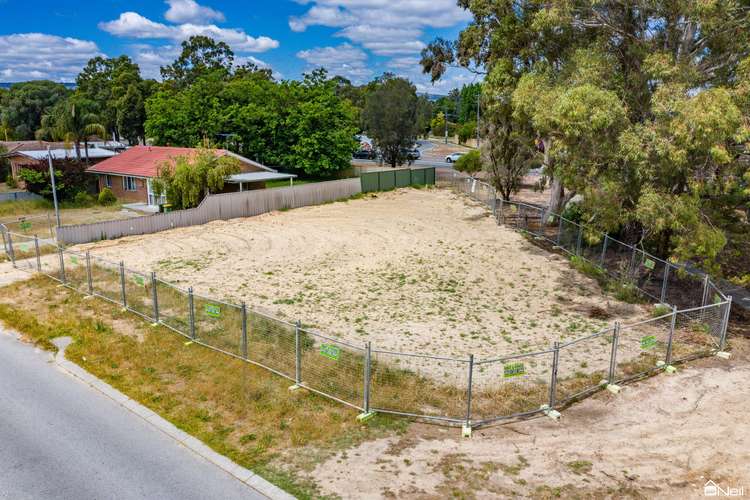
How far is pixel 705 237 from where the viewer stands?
16.6 m

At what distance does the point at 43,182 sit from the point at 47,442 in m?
33.0

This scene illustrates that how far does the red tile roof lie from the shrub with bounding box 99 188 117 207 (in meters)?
1.56

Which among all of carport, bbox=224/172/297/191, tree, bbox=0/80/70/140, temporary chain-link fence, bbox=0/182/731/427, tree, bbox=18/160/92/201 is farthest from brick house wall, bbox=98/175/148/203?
tree, bbox=0/80/70/140

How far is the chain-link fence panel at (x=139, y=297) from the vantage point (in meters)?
17.1

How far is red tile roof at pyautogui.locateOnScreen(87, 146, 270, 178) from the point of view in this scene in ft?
131

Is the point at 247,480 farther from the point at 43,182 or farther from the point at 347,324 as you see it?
the point at 43,182

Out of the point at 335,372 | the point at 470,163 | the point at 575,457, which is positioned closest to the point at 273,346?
the point at 335,372

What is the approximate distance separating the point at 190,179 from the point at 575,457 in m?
28.1

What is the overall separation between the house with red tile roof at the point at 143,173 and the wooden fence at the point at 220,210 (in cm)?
330

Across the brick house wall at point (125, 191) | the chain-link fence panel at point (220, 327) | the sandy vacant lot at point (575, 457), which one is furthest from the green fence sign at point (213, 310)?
the brick house wall at point (125, 191)

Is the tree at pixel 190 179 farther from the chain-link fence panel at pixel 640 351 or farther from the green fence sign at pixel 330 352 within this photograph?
the chain-link fence panel at pixel 640 351

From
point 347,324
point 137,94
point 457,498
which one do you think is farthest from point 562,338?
point 137,94

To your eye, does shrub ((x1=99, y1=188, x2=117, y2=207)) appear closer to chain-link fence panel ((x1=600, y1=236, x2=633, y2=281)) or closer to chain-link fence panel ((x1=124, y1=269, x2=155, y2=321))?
chain-link fence panel ((x1=124, y1=269, x2=155, y2=321))

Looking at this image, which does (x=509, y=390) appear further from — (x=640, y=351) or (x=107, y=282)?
(x=107, y=282)
